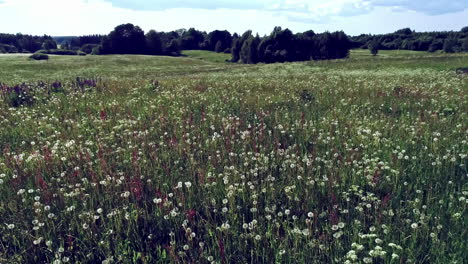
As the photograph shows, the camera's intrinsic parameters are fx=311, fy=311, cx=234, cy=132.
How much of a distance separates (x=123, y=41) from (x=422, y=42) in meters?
110

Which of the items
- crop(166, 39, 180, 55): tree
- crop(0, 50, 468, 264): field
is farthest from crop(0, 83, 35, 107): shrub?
crop(166, 39, 180, 55): tree

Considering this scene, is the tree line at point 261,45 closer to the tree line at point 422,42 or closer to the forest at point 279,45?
the forest at point 279,45

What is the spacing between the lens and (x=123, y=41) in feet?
352

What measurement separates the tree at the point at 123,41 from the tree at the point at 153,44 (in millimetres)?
2636

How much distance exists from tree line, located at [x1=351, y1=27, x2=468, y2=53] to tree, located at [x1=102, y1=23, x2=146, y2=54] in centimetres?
7992

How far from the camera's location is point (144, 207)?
4090 mm

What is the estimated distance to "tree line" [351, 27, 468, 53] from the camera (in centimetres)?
10481

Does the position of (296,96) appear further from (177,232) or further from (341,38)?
(341,38)

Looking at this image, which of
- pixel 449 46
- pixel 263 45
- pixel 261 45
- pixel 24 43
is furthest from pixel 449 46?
pixel 24 43

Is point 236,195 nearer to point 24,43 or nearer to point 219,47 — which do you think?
point 219,47

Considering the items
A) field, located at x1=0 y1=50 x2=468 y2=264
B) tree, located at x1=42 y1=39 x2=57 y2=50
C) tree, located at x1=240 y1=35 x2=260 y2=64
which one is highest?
tree, located at x1=42 y1=39 x2=57 y2=50

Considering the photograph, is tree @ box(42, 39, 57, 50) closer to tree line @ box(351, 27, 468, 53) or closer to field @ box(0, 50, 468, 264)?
tree line @ box(351, 27, 468, 53)

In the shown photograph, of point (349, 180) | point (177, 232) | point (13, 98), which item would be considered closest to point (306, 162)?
point (349, 180)

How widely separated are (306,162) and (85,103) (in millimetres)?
8262
